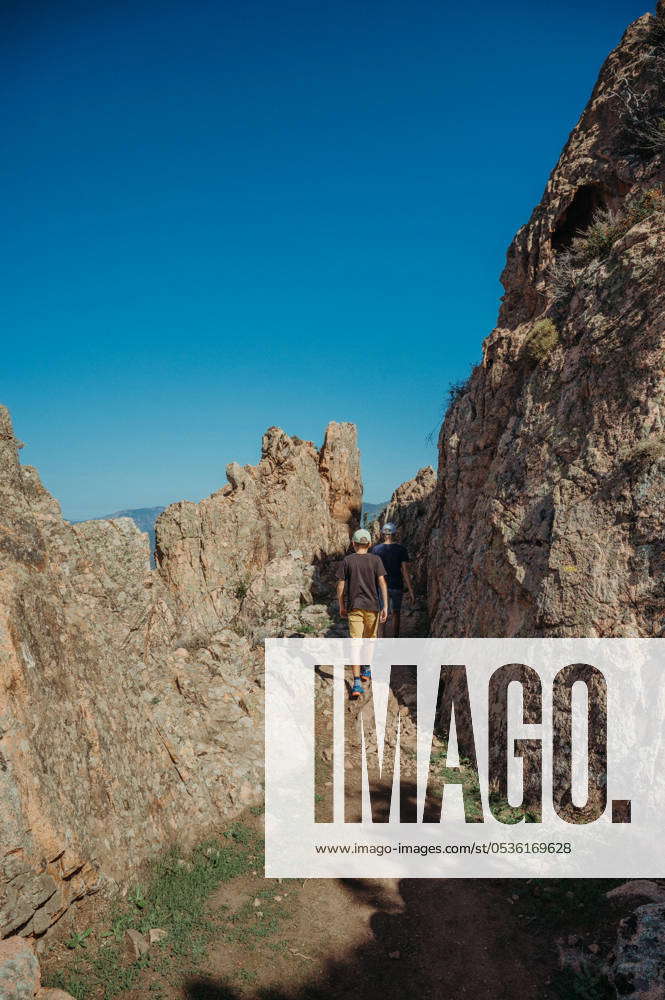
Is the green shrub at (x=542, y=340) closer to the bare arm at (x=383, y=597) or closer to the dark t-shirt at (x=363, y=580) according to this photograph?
the dark t-shirt at (x=363, y=580)

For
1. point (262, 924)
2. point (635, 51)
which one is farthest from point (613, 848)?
point (635, 51)

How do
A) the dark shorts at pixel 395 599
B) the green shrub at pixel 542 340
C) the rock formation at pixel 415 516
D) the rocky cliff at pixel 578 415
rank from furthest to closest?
the rock formation at pixel 415 516
the dark shorts at pixel 395 599
the green shrub at pixel 542 340
the rocky cliff at pixel 578 415

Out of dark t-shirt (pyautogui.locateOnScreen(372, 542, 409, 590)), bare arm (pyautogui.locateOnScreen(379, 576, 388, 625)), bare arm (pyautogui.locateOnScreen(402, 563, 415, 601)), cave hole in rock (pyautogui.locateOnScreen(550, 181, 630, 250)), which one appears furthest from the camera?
dark t-shirt (pyautogui.locateOnScreen(372, 542, 409, 590))

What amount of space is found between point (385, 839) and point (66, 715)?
435cm

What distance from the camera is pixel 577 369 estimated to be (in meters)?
10.6

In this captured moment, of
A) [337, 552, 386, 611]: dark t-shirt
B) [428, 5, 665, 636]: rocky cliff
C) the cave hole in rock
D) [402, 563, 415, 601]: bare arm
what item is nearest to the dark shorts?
[402, 563, 415, 601]: bare arm

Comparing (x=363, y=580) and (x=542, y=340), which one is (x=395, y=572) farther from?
(x=542, y=340)

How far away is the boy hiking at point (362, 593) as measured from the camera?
38.0ft

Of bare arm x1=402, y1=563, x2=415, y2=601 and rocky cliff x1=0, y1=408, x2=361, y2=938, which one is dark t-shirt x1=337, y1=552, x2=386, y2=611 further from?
rocky cliff x1=0, y1=408, x2=361, y2=938

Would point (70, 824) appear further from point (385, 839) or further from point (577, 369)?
point (577, 369)

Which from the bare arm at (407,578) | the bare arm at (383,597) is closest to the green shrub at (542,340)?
the bare arm at (383,597)

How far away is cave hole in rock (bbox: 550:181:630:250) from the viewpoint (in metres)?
12.9

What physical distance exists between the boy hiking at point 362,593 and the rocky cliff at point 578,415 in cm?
152

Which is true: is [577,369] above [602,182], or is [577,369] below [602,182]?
below
